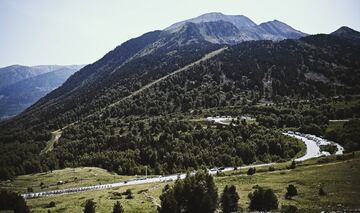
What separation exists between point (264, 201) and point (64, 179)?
105287mm

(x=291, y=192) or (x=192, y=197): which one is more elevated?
(x=192, y=197)

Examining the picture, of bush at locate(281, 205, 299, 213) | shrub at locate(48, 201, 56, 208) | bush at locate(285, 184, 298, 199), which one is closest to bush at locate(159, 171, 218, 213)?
bush at locate(281, 205, 299, 213)

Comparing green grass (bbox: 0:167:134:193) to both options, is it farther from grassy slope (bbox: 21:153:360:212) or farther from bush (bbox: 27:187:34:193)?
grassy slope (bbox: 21:153:360:212)

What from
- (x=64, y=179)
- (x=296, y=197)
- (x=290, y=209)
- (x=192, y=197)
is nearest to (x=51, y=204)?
(x=192, y=197)

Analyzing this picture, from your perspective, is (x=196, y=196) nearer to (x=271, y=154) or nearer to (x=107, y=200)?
(x=107, y=200)

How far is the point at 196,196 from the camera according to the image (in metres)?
89.3

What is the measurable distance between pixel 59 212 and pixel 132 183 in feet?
164

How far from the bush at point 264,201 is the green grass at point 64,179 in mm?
87310

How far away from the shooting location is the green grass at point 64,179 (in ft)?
511

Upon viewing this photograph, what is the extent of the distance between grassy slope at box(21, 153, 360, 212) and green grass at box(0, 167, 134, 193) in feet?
86.4

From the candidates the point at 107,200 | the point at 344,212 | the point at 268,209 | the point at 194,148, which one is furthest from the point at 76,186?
the point at 344,212

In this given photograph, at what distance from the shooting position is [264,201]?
8269 centimetres

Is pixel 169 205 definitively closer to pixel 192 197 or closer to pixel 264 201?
pixel 192 197

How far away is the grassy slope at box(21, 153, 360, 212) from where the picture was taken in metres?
82.9
